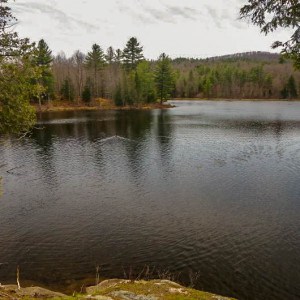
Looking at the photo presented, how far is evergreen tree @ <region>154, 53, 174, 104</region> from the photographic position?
116625 mm

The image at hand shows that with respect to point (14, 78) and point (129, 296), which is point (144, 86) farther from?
point (129, 296)

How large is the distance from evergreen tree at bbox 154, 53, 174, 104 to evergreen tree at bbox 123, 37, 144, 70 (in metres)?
22.3

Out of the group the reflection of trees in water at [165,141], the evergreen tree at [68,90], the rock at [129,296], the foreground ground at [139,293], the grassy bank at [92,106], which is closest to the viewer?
the foreground ground at [139,293]

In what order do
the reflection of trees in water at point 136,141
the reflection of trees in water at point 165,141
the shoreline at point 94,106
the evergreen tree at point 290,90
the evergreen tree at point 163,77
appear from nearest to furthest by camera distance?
1. the reflection of trees in water at point 136,141
2. the reflection of trees in water at point 165,141
3. the shoreline at point 94,106
4. the evergreen tree at point 163,77
5. the evergreen tree at point 290,90

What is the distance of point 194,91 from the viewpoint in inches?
7160

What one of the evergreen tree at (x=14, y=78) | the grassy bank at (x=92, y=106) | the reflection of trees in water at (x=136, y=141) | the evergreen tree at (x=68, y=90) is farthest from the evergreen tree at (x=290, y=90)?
the evergreen tree at (x=14, y=78)

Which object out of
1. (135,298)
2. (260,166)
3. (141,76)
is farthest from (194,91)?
(135,298)

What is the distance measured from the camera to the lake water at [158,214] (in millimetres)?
17188

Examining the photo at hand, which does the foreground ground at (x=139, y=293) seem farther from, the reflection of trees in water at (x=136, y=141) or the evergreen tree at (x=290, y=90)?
the evergreen tree at (x=290, y=90)

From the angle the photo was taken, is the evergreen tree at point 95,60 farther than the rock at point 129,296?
Yes

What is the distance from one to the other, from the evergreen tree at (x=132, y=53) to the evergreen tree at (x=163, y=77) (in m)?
22.3

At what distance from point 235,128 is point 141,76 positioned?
55859 millimetres

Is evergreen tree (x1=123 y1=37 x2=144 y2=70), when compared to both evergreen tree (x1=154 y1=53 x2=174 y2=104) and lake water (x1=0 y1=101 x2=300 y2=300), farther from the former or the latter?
lake water (x1=0 y1=101 x2=300 y2=300)

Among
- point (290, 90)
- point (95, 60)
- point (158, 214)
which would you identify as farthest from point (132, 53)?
point (158, 214)
